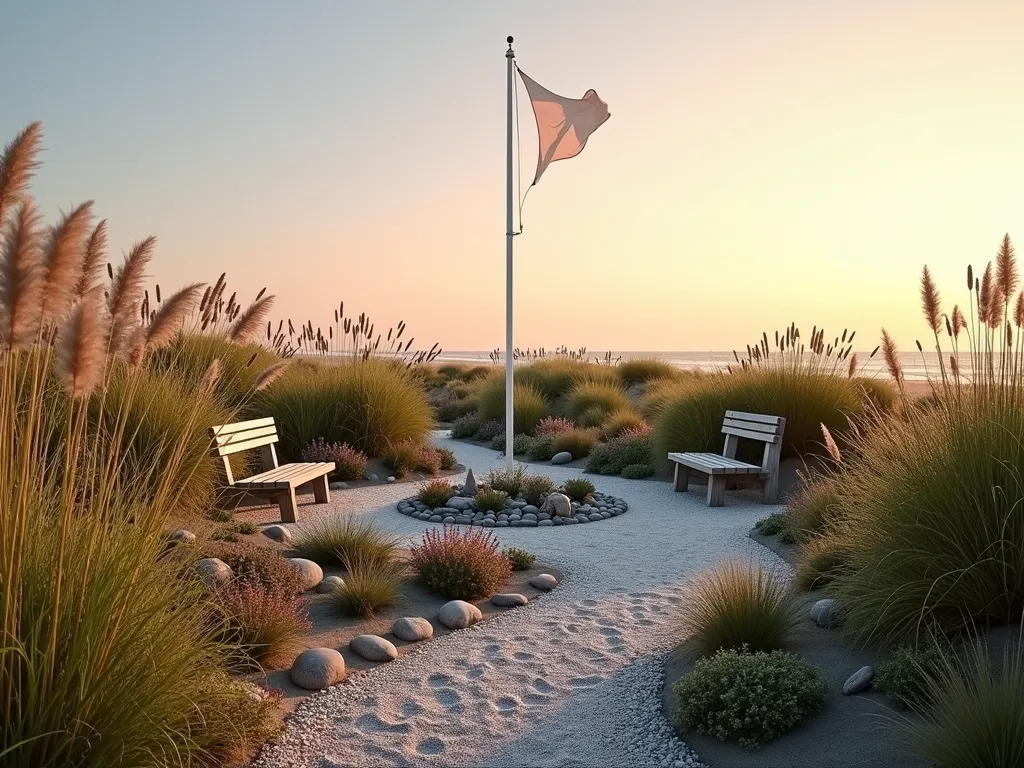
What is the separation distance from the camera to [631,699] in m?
4.17

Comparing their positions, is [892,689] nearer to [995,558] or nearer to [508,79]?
[995,558]

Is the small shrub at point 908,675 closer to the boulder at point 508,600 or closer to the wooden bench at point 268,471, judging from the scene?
the boulder at point 508,600

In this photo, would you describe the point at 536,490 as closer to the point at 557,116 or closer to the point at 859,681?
the point at 557,116

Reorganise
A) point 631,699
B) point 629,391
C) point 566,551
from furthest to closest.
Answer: point 629,391 → point 566,551 → point 631,699

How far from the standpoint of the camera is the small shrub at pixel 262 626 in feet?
14.3

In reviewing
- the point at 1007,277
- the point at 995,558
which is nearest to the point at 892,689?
the point at 995,558

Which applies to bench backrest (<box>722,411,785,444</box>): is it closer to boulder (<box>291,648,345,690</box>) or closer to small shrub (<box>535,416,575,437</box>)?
small shrub (<box>535,416,575,437</box>)

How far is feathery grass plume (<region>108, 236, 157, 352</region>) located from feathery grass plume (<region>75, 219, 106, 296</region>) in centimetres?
11

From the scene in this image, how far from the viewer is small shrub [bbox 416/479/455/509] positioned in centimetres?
935

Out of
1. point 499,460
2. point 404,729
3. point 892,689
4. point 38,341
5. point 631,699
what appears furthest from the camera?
point 499,460

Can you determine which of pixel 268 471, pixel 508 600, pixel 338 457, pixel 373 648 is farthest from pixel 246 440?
pixel 373 648

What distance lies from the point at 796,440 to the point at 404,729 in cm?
804

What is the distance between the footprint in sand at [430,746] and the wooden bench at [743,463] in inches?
247

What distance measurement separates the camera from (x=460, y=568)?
19.1 feet
